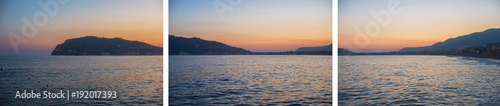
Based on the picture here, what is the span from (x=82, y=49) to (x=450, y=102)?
117 feet

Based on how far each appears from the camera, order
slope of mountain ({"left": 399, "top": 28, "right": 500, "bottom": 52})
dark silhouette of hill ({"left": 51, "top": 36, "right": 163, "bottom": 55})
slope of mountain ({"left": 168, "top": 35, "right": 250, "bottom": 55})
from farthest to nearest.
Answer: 1. dark silhouette of hill ({"left": 51, "top": 36, "right": 163, "bottom": 55})
2. slope of mountain ({"left": 168, "top": 35, "right": 250, "bottom": 55})
3. slope of mountain ({"left": 399, "top": 28, "right": 500, "bottom": 52})

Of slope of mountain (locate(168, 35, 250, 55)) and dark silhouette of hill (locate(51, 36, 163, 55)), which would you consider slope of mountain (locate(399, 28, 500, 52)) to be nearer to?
slope of mountain (locate(168, 35, 250, 55))

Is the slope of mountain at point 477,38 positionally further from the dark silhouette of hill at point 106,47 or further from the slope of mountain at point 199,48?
the dark silhouette of hill at point 106,47

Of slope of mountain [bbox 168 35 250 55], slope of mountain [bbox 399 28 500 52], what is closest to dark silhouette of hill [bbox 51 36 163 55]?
slope of mountain [bbox 168 35 250 55]

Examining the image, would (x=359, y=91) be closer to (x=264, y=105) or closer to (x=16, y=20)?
(x=264, y=105)

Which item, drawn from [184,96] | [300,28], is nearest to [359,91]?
[184,96]

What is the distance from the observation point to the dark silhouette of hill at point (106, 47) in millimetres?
29750

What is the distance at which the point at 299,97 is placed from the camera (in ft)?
21.3

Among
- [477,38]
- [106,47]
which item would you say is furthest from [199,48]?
[477,38]

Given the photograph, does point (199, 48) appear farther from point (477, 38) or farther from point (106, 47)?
point (477, 38)

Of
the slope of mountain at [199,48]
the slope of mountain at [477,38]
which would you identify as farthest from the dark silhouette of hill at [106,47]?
the slope of mountain at [477,38]

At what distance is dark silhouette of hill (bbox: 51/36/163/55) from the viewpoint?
97.6ft

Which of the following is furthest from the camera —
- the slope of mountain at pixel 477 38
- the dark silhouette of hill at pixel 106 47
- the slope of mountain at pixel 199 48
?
the dark silhouette of hill at pixel 106 47

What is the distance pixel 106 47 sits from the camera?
3631 centimetres
